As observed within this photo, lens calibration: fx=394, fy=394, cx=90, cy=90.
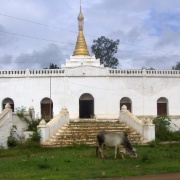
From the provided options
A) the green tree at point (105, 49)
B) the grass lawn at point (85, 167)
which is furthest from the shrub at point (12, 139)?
the green tree at point (105, 49)

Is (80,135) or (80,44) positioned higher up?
(80,44)

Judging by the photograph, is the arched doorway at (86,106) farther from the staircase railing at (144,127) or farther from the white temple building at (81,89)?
the staircase railing at (144,127)

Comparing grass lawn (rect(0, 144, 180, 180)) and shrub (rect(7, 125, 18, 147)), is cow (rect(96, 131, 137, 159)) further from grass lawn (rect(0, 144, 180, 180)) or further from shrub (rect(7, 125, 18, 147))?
shrub (rect(7, 125, 18, 147))

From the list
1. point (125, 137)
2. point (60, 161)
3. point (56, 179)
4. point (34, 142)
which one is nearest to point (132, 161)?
point (125, 137)

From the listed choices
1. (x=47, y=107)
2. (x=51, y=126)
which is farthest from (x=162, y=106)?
(x=51, y=126)

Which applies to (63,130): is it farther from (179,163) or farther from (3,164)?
(179,163)

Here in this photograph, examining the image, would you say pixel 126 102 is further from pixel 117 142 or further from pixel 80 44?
pixel 117 142

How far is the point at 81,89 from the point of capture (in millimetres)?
33281

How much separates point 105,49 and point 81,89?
2463 centimetres

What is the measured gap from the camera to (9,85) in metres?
33.3

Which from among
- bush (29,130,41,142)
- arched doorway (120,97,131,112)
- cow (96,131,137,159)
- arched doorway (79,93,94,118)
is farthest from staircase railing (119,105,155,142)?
arched doorway (79,93,94,118)

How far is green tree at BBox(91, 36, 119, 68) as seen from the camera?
56784 millimetres

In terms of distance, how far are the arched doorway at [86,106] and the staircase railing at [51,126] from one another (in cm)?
885

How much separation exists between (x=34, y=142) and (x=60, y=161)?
233 inches
